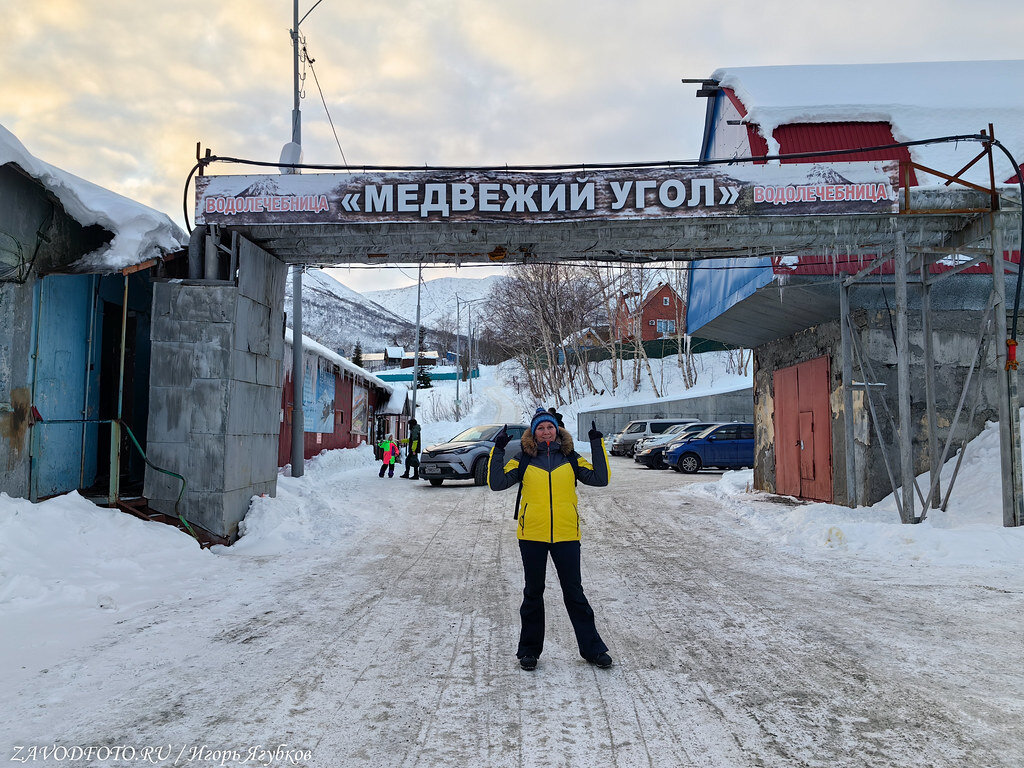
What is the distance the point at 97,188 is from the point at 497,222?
465 cm

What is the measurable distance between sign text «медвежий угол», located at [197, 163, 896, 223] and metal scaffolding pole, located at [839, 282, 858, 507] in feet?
7.28

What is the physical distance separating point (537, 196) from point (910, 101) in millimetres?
7703

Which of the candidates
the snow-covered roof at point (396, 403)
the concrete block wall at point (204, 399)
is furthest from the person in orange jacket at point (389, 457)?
the snow-covered roof at point (396, 403)

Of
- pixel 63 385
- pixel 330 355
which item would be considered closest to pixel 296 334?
pixel 330 355

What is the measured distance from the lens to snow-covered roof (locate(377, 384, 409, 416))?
115 ft

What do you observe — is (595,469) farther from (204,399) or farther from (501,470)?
(204,399)

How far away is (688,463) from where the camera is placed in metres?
23.0

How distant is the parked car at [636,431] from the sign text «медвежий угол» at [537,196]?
2047cm

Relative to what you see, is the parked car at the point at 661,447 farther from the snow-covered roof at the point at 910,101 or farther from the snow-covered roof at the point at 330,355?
the snow-covered roof at the point at 910,101

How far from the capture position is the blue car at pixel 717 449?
23.1 metres

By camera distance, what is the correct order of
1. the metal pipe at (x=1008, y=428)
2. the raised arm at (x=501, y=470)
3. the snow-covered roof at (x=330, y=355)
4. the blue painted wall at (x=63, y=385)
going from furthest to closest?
the snow-covered roof at (x=330, y=355) < the metal pipe at (x=1008, y=428) < the blue painted wall at (x=63, y=385) < the raised arm at (x=501, y=470)

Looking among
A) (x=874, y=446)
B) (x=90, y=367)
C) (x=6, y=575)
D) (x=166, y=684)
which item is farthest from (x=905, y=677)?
(x=90, y=367)

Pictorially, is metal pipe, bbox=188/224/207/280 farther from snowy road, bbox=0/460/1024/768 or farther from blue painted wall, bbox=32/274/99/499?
snowy road, bbox=0/460/1024/768

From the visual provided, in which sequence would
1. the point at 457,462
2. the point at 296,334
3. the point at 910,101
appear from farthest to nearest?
the point at 457,462
the point at 296,334
the point at 910,101
